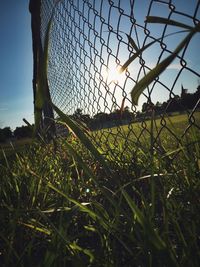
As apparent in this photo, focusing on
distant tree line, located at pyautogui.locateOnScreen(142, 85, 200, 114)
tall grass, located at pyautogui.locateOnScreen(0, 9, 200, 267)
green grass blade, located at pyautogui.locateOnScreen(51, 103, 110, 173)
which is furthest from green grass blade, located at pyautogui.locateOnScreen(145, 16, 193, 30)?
distant tree line, located at pyautogui.locateOnScreen(142, 85, 200, 114)

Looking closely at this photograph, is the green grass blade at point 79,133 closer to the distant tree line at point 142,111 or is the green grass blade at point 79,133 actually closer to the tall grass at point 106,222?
the tall grass at point 106,222

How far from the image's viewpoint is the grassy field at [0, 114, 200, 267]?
66 centimetres

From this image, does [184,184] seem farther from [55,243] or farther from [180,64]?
[55,243]

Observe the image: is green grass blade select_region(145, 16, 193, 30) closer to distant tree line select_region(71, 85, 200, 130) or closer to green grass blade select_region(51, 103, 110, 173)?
green grass blade select_region(51, 103, 110, 173)

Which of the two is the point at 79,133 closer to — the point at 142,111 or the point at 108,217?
the point at 108,217

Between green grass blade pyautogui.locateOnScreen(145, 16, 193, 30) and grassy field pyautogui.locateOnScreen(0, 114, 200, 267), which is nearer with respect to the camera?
green grass blade pyautogui.locateOnScreen(145, 16, 193, 30)

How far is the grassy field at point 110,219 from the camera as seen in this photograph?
66 cm

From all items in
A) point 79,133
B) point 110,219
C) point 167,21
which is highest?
point 167,21

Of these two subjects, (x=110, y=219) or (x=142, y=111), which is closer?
(x=110, y=219)

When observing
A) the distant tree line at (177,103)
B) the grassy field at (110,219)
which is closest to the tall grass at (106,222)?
the grassy field at (110,219)

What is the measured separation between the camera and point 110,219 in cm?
102

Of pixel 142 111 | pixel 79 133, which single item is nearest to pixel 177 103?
pixel 142 111

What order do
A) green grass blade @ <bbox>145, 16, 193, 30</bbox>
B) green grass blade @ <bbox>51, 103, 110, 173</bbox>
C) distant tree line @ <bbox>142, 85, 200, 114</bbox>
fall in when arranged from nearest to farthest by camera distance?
green grass blade @ <bbox>145, 16, 193, 30</bbox> → green grass blade @ <bbox>51, 103, 110, 173</bbox> → distant tree line @ <bbox>142, 85, 200, 114</bbox>

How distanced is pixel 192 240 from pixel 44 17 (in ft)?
17.3
